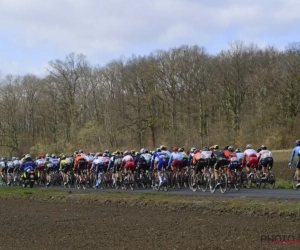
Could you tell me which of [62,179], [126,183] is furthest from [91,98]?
[126,183]

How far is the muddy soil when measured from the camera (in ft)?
40.7

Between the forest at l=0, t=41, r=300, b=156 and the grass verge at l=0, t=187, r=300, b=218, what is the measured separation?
1266 inches

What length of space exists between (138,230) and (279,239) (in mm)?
4204

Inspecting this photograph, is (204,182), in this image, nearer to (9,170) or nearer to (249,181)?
(249,181)

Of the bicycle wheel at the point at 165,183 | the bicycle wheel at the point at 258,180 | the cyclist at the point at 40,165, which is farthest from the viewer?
the cyclist at the point at 40,165

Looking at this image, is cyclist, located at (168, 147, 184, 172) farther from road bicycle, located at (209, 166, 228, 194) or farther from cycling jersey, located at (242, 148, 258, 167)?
cycling jersey, located at (242, 148, 258, 167)

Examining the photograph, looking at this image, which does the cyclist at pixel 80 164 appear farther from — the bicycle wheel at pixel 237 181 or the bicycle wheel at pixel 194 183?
the bicycle wheel at pixel 237 181

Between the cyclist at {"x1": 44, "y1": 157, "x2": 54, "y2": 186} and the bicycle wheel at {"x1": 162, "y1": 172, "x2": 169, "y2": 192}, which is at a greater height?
the cyclist at {"x1": 44, "y1": 157, "x2": 54, "y2": 186}

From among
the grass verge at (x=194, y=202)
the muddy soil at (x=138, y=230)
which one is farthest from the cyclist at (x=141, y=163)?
the muddy soil at (x=138, y=230)

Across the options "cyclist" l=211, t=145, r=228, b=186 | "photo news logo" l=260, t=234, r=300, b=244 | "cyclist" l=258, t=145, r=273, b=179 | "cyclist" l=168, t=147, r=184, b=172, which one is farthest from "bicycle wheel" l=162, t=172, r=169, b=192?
"photo news logo" l=260, t=234, r=300, b=244

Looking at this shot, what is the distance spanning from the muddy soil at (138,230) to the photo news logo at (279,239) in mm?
114

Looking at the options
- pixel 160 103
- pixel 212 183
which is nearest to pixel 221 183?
pixel 212 183

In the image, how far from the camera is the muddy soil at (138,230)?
40.7 ft

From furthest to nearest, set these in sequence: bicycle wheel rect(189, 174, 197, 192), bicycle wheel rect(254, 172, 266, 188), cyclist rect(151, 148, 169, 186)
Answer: cyclist rect(151, 148, 169, 186)
bicycle wheel rect(189, 174, 197, 192)
bicycle wheel rect(254, 172, 266, 188)
